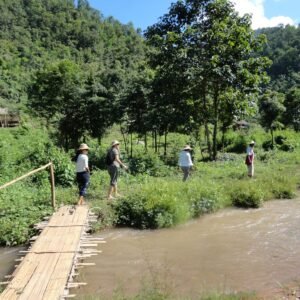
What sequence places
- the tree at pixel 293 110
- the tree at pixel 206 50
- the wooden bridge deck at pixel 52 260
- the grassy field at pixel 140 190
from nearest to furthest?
the wooden bridge deck at pixel 52 260 < the grassy field at pixel 140 190 < the tree at pixel 206 50 < the tree at pixel 293 110

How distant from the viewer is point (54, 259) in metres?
7.61

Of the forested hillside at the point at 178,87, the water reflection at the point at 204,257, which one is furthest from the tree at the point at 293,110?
the water reflection at the point at 204,257

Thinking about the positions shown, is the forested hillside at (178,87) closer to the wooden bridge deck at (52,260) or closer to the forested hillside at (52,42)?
the wooden bridge deck at (52,260)

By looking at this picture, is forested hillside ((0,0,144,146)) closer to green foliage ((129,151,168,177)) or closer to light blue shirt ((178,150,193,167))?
green foliage ((129,151,168,177))

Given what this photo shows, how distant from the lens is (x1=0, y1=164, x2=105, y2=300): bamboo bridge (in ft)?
20.5

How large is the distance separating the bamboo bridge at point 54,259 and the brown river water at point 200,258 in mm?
476

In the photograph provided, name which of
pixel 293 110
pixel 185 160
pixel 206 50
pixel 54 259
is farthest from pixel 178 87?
pixel 293 110

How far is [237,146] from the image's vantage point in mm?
33750

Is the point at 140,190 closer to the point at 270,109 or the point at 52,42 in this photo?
the point at 270,109

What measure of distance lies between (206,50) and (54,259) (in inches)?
606

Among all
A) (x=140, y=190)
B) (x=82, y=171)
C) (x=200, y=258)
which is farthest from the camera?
(x=140, y=190)

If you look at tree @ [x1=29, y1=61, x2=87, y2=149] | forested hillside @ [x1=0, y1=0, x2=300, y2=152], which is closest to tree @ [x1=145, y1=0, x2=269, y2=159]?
forested hillside @ [x1=0, y1=0, x2=300, y2=152]

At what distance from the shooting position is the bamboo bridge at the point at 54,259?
6.25 meters

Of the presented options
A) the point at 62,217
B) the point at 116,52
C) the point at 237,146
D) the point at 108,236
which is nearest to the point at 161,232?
the point at 108,236
